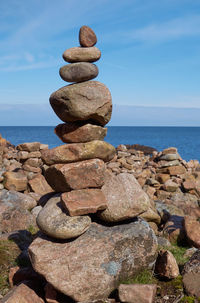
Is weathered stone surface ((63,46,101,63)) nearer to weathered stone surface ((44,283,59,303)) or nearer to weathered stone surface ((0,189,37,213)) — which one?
weathered stone surface ((44,283,59,303))

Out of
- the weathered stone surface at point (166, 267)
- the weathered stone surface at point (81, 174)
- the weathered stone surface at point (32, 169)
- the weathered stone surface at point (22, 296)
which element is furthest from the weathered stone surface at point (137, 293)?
the weathered stone surface at point (32, 169)

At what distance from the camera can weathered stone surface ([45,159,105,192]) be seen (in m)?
8.56

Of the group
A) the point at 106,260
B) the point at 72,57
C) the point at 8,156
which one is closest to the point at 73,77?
A: the point at 72,57

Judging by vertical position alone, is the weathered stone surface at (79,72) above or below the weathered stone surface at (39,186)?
above

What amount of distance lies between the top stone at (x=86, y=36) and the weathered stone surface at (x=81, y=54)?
0.20m

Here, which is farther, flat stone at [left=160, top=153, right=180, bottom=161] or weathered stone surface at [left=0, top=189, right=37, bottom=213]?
flat stone at [left=160, top=153, right=180, bottom=161]

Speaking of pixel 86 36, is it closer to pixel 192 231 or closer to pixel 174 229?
pixel 192 231

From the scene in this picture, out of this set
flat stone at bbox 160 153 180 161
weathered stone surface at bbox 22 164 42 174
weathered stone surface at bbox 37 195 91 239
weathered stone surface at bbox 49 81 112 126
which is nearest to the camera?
weathered stone surface at bbox 37 195 91 239

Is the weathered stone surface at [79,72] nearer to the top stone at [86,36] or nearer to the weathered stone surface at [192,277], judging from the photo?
the top stone at [86,36]

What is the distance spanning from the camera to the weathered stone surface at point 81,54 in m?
8.99

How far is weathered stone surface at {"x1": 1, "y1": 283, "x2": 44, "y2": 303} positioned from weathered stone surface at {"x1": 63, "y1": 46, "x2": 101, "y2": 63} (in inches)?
245

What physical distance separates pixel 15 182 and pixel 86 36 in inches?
445

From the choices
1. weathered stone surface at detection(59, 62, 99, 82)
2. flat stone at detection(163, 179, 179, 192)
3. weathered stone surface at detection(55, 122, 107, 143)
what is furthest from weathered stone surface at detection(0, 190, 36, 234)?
flat stone at detection(163, 179, 179, 192)

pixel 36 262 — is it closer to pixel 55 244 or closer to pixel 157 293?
pixel 55 244
